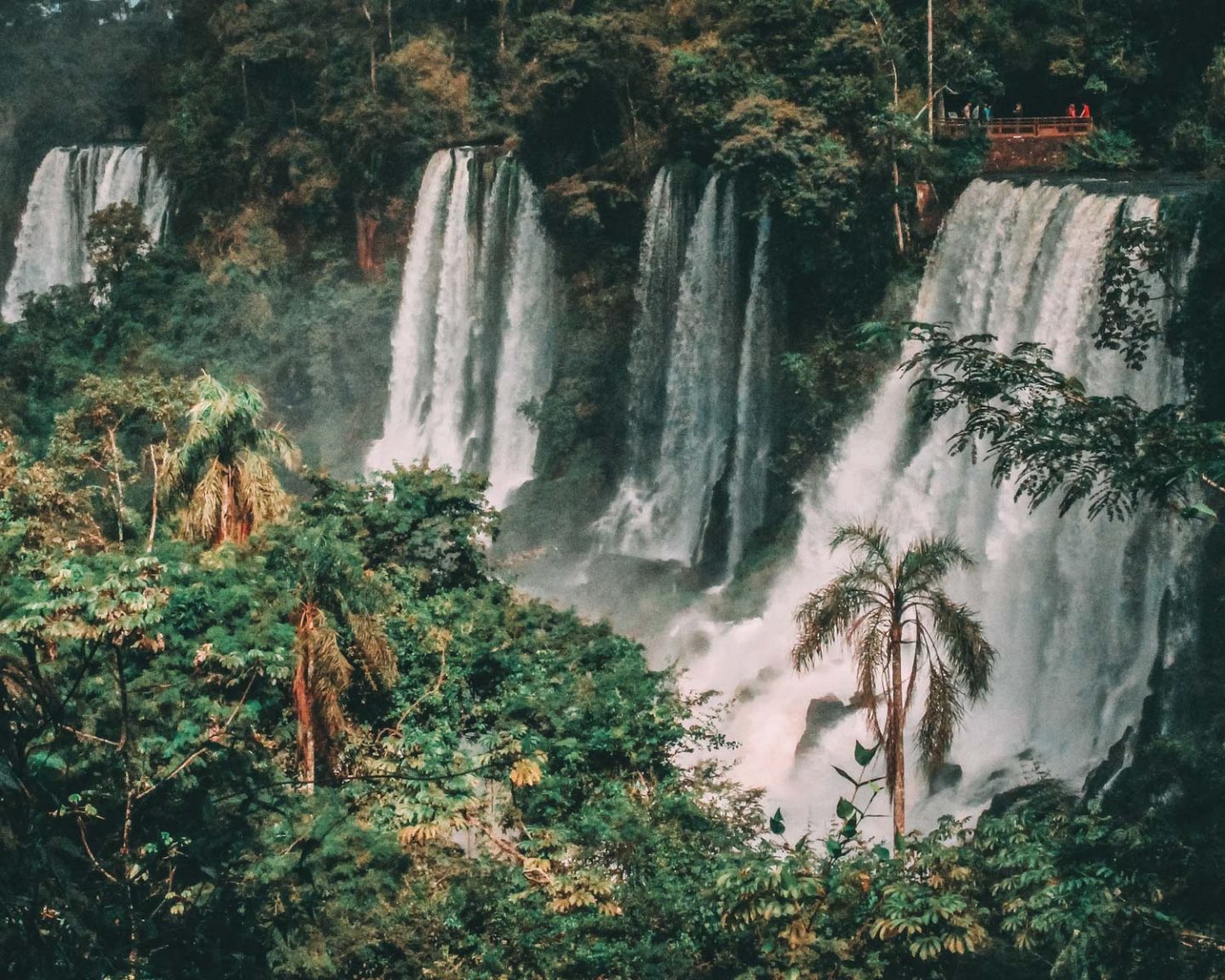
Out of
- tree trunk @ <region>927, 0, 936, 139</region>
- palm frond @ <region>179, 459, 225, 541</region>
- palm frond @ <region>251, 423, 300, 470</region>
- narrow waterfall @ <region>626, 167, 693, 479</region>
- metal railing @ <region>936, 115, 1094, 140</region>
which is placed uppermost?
tree trunk @ <region>927, 0, 936, 139</region>

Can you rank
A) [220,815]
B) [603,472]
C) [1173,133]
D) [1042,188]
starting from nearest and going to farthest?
1. [220,815]
2. [1042,188]
3. [1173,133]
4. [603,472]

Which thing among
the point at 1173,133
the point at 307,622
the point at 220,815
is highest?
the point at 1173,133

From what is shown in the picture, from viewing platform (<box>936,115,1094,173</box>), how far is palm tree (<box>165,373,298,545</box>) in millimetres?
15433

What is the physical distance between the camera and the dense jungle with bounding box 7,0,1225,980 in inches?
426

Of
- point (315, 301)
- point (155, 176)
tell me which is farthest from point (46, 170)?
A: point (315, 301)

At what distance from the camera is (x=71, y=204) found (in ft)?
140

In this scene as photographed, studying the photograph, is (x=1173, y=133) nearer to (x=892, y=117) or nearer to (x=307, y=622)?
(x=892, y=117)

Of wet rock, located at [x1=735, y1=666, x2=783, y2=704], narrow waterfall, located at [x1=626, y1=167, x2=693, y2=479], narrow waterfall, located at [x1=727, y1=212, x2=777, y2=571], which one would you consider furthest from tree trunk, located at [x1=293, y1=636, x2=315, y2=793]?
narrow waterfall, located at [x1=626, y1=167, x2=693, y2=479]

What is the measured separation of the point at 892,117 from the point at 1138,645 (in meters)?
10.7

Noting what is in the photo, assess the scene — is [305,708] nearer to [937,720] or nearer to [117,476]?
[937,720]

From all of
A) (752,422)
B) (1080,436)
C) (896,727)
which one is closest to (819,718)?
(752,422)

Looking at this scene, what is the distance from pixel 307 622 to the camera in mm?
14938

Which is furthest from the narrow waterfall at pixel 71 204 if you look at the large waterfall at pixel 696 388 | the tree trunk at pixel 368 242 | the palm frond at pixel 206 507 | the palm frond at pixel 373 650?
the palm frond at pixel 373 650

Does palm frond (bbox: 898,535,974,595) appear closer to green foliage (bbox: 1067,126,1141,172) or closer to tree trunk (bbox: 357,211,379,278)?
green foliage (bbox: 1067,126,1141,172)
